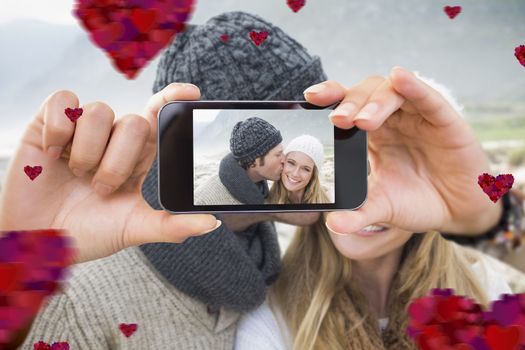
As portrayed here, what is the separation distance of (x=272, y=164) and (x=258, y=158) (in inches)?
0.8

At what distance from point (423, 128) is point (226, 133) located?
0.29 m

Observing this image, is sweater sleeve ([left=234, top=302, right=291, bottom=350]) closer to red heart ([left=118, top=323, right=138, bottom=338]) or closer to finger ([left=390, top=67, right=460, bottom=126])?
red heart ([left=118, top=323, right=138, bottom=338])

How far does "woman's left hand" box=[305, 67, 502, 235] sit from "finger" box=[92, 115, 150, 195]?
11.0 inches

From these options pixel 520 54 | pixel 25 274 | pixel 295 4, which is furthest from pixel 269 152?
pixel 25 274

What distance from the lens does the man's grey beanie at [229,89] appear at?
99 cm

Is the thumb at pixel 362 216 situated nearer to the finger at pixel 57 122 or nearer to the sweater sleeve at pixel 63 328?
the finger at pixel 57 122

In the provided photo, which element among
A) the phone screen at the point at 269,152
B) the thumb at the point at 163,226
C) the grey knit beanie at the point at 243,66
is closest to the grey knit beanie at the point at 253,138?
the phone screen at the point at 269,152

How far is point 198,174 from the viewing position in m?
0.66

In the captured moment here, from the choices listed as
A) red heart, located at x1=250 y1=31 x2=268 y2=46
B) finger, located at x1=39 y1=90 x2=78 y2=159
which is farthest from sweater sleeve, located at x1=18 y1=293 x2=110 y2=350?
red heart, located at x1=250 y1=31 x2=268 y2=46

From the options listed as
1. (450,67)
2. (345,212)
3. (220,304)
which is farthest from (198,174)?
(450,67)

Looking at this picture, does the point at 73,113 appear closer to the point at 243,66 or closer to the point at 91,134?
the point at 91,134

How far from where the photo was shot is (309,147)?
651mm

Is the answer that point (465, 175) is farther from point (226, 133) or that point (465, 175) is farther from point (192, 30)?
point (192, 30)

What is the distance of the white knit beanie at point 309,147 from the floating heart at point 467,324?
0.87 ft
